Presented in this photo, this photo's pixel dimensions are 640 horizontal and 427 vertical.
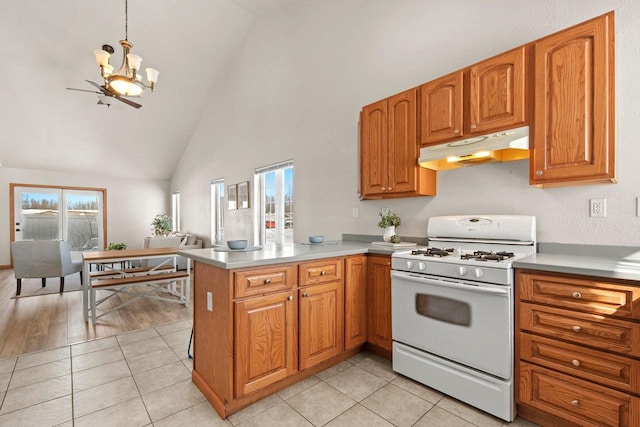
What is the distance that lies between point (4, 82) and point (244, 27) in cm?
419

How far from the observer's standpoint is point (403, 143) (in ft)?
8.39

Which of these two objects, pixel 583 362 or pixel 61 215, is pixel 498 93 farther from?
pixel 61 215

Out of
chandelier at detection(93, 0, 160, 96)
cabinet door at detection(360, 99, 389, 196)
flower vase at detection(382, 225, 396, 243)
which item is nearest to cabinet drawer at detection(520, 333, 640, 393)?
flower vase at detection(382, 225, 396, 243)

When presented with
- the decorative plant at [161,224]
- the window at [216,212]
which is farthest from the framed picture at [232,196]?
the decorative plant at [161,224]

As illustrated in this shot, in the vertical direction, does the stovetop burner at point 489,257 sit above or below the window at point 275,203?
below

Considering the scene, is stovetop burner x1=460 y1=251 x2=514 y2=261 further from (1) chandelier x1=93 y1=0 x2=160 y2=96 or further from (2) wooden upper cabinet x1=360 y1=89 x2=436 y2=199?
(1) chandelier x1=93 y1=0 x2=160 y2=96

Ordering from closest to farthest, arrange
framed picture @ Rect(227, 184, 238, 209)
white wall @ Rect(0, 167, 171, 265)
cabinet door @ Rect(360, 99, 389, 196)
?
cabinet door @ Rect(360, 99, 389, 196)
framed picture @ Rect(227, 184, 238, 209)
white wall @ Rect(0, 167, 171, 265)

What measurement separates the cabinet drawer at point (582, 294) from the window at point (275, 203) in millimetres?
3232

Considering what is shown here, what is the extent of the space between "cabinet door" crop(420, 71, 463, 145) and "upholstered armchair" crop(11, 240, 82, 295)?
515 centimetres

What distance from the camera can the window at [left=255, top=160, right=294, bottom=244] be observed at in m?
4.55

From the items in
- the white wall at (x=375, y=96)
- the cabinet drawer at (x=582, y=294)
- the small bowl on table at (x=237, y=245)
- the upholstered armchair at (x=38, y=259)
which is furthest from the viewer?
the upholstered armchair at (x=38, y=259)

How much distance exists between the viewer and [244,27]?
5113 millimetres

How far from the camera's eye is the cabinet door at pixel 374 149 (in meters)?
2.71

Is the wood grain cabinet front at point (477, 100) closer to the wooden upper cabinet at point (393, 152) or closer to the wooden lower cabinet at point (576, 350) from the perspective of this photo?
the wooden upper cabinet at point (393, 152)
